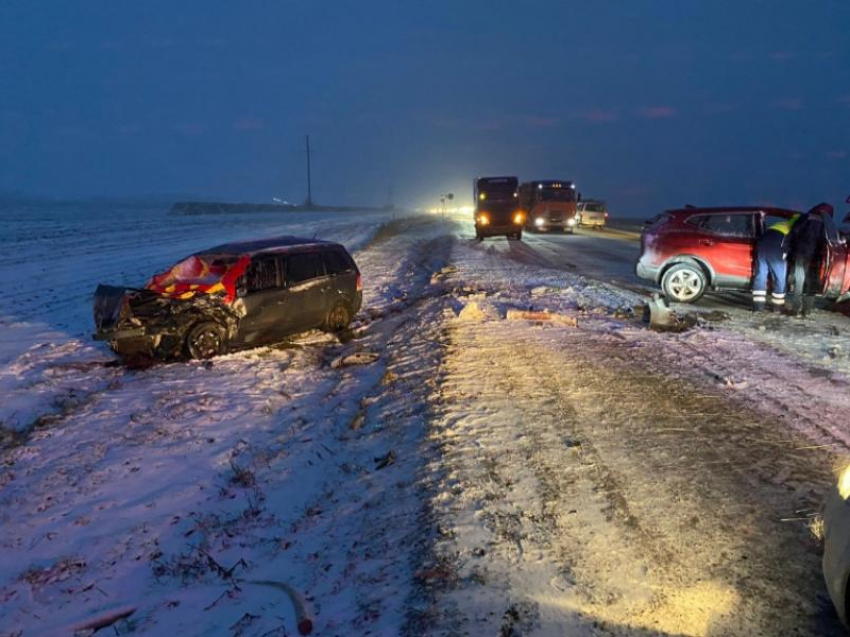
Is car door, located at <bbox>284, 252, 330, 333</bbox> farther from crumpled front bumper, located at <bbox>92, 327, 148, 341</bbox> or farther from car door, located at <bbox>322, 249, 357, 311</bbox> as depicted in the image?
crumpled front bumper, located at <bbox>92, 327, 148, 341</bbox>

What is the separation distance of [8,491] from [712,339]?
874 cm

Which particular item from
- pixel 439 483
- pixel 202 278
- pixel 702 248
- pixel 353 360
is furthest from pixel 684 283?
pixel 202 278

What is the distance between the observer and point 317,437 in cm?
630

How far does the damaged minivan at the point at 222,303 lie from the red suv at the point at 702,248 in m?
6.45

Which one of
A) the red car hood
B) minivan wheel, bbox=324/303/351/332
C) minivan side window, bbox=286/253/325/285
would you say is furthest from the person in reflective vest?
the red car hood

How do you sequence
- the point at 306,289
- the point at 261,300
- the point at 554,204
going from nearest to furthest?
the point at 261,300
the point at 306,289
the point at 554,204

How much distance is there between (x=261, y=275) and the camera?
29.7 feet

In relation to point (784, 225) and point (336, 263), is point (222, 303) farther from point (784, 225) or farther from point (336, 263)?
point (784, 225)

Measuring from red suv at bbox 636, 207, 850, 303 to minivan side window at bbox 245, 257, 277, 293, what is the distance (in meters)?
7.38

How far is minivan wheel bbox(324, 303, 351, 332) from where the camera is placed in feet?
33.9

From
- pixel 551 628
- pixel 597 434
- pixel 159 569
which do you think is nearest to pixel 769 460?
pixel 597 434

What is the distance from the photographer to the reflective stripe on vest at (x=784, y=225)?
33.2 feet

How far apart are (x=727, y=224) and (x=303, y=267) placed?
25.9 feet

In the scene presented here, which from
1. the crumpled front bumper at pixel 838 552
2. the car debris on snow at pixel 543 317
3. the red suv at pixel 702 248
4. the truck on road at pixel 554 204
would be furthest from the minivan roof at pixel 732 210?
the truck on road at pixel 554 204
